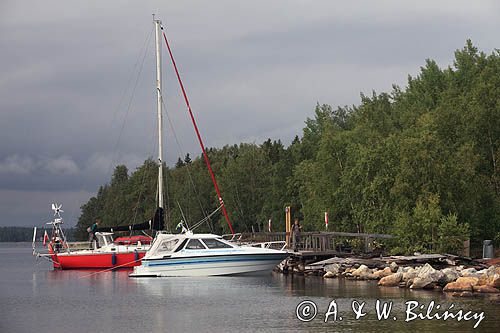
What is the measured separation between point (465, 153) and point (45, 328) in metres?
32.2

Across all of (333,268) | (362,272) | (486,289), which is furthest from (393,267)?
(486,289)

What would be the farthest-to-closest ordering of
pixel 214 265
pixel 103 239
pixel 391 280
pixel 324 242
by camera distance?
pixel 103 239 → pixel 324 242 → pixel 214 265 → pixel 391 280

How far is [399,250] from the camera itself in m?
48.2

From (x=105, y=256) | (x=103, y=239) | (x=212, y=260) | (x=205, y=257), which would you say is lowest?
(x=212, y=260)

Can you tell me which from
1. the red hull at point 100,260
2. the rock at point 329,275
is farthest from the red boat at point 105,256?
the rock at point 329,275

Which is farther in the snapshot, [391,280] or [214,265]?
[214,265]

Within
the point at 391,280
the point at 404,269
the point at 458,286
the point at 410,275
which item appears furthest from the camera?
the point at 404,269

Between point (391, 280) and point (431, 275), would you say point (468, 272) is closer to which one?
point (431, 275)

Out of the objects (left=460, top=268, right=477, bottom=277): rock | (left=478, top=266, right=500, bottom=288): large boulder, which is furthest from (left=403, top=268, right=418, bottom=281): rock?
(left=478, top=266, right=500, bottom=288): large boulder

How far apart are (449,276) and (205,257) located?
16.1 m

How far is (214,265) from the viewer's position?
163ft

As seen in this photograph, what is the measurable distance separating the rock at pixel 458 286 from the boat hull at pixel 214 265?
49.1 ft

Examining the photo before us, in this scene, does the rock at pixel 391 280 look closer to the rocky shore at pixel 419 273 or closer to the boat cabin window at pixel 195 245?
the rocky shore at pixel 419 273

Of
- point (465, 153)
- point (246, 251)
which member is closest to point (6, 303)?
point (246, 251)
